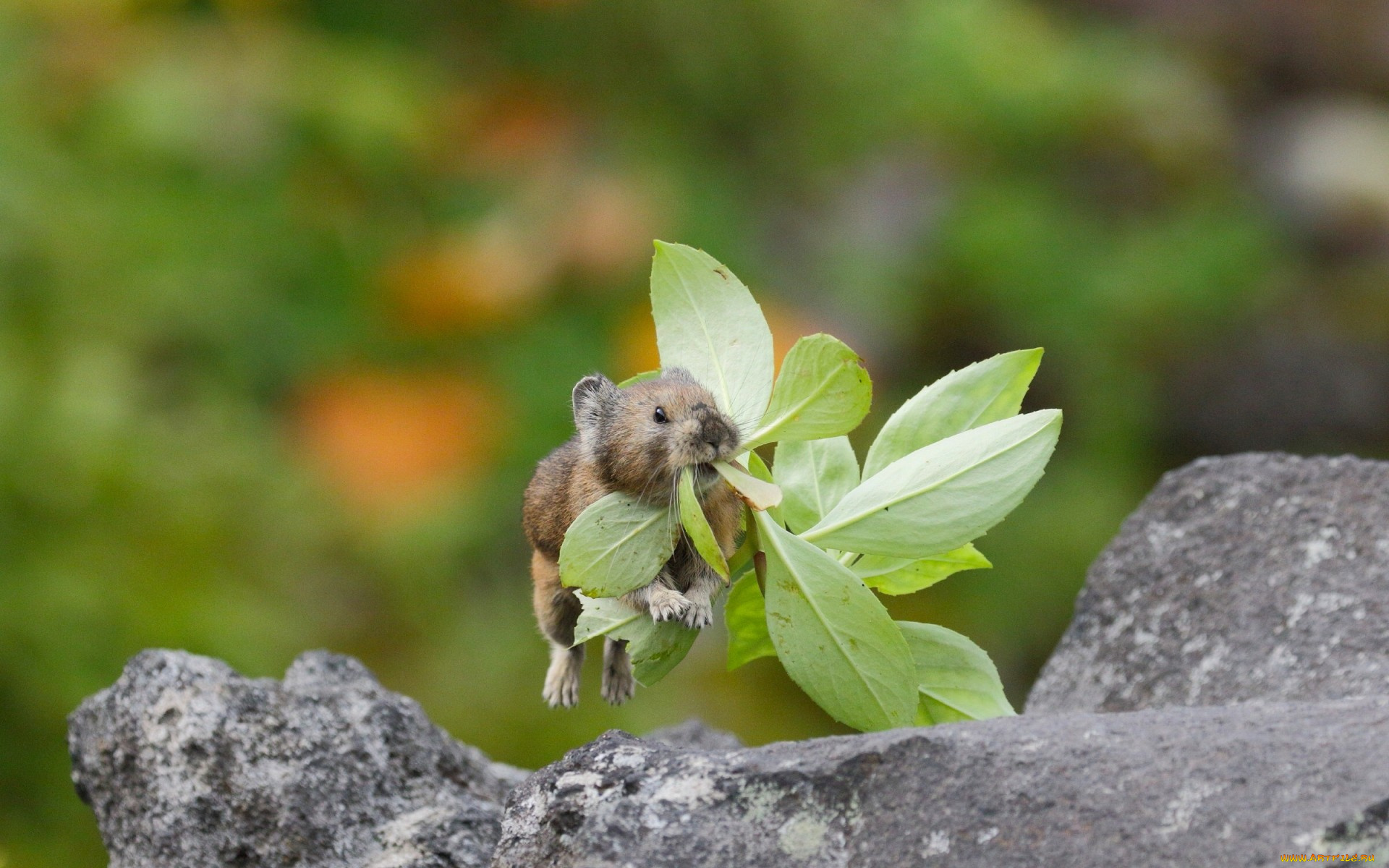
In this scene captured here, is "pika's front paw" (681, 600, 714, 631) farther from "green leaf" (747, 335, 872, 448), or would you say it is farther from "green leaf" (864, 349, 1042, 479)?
"green leaf" (864, 349, 1042, 479)

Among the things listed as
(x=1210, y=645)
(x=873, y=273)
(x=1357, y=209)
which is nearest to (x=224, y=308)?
(x=873, y=273)

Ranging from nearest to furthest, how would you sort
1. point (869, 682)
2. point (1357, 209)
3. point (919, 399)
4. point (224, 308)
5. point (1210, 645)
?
point (869, 682)
point (919, 399)
point (1210, 645)
point (224, 308)
point (1357, 209)

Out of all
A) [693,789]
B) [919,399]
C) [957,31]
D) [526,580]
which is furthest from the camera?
[957,31]

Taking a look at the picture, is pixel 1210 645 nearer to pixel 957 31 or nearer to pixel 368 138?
pixel 368 138

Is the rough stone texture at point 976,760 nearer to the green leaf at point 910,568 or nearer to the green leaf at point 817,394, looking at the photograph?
the green leaf at point 910,568

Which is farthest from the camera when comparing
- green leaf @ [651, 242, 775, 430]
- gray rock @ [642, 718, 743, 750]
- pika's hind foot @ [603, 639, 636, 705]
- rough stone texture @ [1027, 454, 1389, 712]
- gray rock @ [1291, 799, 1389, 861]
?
gray rock @ [642, 718, 743, 750]

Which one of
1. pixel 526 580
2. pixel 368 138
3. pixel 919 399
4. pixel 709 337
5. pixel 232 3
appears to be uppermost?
pixel 232 3

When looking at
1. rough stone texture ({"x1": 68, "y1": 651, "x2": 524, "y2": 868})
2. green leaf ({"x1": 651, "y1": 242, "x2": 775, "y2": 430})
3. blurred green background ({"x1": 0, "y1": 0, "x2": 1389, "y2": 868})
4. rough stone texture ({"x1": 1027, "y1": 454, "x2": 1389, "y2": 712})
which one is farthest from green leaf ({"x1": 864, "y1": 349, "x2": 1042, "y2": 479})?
blurred green background ({"x1": 0, "y1": 0, "x2": 1389, "y2": 868})
